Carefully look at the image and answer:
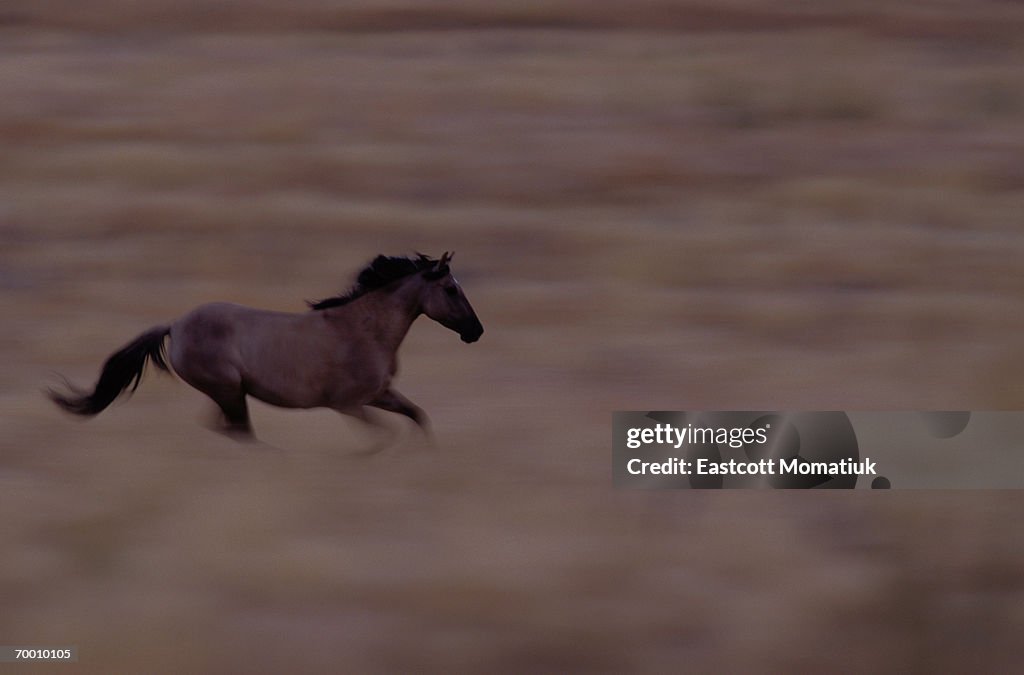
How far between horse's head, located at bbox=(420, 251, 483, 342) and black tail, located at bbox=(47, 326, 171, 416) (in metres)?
0.60

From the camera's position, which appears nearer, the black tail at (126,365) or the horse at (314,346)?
the horse at (314,346)

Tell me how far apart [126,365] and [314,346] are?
0.50 meters

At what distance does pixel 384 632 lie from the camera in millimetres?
2854

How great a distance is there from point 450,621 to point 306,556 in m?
0.38

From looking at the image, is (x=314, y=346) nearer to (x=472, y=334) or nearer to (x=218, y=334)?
(x=218, y=334)

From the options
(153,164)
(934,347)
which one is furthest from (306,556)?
(153,164)

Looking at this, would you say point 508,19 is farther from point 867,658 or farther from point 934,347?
point 867,658

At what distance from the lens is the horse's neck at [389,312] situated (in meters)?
3.17

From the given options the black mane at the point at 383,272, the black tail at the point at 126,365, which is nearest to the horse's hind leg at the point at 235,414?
the black tail at the point at 126,365

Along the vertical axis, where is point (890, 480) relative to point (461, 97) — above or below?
below

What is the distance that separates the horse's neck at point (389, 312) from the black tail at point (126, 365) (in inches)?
18.0

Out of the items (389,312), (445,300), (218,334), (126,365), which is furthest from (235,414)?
(445,300)

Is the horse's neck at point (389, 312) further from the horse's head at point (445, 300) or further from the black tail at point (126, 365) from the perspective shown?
the black tail at point (126, 365)

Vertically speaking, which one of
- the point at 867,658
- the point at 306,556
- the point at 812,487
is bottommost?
the point at 867,658
